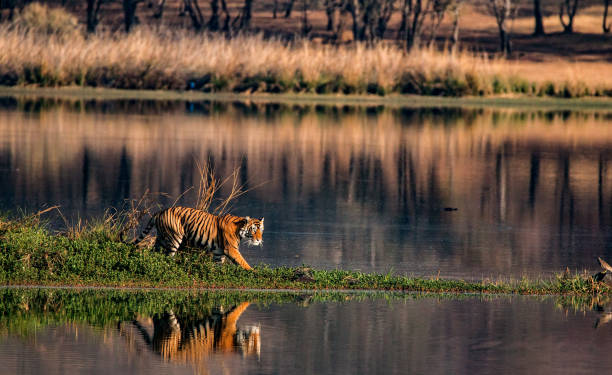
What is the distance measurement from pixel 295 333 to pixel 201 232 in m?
2.22

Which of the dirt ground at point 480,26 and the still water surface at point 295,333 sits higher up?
the still water surface at point 295,333

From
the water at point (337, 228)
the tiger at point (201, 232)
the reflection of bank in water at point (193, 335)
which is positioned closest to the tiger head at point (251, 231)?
the tiger at point (201, 232)

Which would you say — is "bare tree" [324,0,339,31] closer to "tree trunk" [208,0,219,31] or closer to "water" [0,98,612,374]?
"tree trunk" [208,0,219,31]

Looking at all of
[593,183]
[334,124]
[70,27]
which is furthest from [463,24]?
[593,183]

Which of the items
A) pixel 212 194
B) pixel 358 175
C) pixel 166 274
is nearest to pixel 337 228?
pixel 212 194

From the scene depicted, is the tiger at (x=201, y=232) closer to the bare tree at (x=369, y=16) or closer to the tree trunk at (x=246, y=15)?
the bare tree at (x=369, y=16)

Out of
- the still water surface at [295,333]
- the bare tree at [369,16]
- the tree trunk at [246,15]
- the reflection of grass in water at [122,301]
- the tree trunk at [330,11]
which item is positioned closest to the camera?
the still water surface at [295,333]

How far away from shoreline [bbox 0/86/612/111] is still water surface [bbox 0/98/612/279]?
3.79m

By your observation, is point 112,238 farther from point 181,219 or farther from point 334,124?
point 334,124

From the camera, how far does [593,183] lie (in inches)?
866

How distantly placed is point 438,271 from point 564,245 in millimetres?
2783

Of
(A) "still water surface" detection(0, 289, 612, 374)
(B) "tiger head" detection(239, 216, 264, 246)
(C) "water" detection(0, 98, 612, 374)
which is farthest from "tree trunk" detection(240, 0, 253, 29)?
(A) "still water surface" detection(0, 289, 612, 374)

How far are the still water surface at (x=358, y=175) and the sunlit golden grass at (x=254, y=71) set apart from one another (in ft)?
18.0

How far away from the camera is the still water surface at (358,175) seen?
14.6 m
